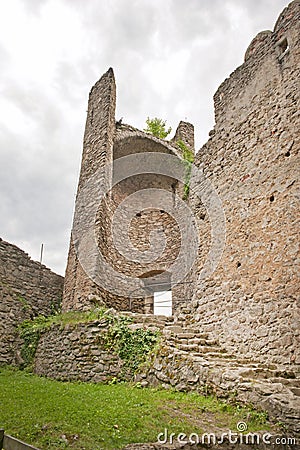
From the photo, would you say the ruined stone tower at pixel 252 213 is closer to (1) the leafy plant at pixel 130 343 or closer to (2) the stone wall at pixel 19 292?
(2) the stone wall at pixel 19 292

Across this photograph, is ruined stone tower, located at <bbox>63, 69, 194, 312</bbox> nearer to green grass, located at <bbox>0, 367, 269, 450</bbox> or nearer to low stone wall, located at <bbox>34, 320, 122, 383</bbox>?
low stone wall, located at <bbox>34, 320, 122, 383</bbox>

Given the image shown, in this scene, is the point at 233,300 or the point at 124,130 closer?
the point at 233,300

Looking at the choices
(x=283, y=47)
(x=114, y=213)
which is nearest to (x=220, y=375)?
(x=283, y=47)

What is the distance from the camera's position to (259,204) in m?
7.97

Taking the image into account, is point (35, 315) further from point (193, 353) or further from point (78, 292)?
point (193, 353)

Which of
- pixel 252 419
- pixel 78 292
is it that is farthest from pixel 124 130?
pixel 252 419

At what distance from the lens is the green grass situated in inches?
154

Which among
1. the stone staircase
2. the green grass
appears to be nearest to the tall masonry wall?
the stone staircase

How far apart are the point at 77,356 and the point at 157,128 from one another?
9.82 metres

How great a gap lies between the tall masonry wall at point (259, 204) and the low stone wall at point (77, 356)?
2.35m

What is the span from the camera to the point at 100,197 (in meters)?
11.5

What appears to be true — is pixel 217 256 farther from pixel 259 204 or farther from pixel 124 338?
pixel 124 338

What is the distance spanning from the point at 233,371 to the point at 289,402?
3.75ft

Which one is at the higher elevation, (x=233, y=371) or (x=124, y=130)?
(x=124, y=130)
